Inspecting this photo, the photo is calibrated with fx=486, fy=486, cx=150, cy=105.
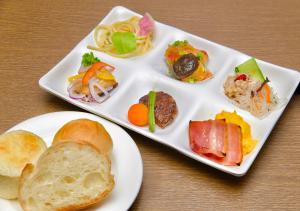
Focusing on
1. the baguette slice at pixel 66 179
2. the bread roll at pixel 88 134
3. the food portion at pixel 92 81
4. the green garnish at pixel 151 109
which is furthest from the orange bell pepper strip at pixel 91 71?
Answer: the baguette slice at pixel 66 179

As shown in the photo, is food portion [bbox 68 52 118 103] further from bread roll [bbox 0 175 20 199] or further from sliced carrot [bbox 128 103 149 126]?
bread roll [bbox 0 175 20 199]

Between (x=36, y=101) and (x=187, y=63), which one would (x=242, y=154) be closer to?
(x=187, y=63)

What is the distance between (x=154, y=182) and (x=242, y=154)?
263mm

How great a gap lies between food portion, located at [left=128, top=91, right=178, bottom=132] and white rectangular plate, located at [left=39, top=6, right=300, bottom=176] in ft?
0.07

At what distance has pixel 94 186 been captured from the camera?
1183 mm

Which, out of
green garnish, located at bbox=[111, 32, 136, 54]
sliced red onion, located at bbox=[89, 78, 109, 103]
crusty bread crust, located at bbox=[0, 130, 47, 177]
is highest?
green garnish, located at bbox=[111, 32, 136, 54]

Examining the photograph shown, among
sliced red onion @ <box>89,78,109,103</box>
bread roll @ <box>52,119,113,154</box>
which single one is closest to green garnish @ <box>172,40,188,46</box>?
sliced red onion @ <box>89,78,109,103</box>

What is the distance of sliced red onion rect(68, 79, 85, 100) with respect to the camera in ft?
5.26

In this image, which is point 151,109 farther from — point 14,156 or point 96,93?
point 14,156

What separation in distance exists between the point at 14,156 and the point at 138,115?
0.46 metres

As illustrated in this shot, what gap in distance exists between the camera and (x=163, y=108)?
1.54 m

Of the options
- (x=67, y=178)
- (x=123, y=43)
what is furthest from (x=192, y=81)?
(x=67, y=178)

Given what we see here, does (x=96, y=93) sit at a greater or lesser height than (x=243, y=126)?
lesser

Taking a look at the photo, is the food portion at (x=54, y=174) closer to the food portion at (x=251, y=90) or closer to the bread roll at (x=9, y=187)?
the bread roll at (x=9, y=187)
